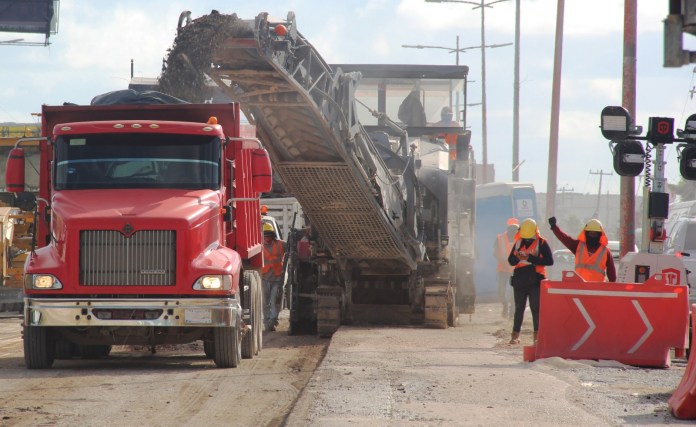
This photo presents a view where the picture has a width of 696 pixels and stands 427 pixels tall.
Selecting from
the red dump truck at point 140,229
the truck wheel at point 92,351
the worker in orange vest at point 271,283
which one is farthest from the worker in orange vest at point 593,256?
the truck wheel at point 92,351

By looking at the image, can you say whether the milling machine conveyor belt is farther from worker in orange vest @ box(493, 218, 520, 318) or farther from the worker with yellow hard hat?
worker in orange vest @ box(493, 218, 520, 318)

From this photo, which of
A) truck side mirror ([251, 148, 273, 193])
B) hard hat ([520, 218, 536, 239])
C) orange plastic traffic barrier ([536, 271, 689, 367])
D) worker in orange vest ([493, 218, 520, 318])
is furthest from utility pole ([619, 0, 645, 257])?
truck side mirror ([251, 148, 273, 193])

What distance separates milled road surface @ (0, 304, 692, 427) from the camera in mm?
9422

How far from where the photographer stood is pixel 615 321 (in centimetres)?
1375

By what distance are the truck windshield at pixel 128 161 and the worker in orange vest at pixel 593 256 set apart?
5300mm

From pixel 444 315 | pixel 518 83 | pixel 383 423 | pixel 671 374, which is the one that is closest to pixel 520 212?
pixel 518 83

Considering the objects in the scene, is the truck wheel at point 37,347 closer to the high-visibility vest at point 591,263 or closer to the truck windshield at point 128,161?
the truck windshield at point 128,161

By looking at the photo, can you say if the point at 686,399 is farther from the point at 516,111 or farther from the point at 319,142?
the point at 516,111

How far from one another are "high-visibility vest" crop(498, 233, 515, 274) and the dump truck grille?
453 inches

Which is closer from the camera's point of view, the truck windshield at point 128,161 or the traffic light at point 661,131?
the truck windshield at point 128,161

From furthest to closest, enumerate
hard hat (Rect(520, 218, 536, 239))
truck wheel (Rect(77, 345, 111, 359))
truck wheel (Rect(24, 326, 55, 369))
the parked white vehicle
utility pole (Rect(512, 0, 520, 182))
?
utility pole (Rect(512, 0, 520, 182)), the parked white vehicle, hard hat (Rect(520, 218, 536, 239)), truck wheel (Rect(77, 345, 111, 359)), truck wheel (Rect(24, 326, 55, 369))

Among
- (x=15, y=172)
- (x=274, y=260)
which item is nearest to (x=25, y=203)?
(x=274, y=260)

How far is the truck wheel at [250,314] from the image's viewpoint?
14.4 meters

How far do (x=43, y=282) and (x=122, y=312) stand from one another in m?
0.85
